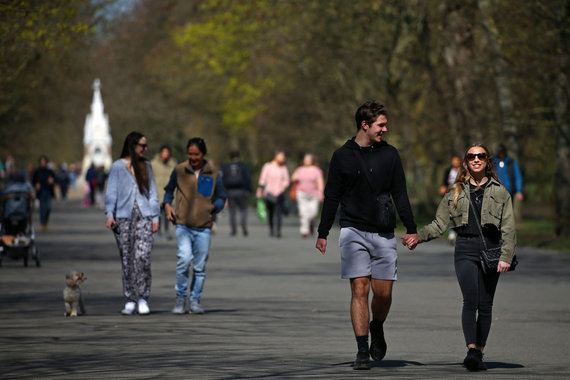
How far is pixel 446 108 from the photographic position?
30141mm

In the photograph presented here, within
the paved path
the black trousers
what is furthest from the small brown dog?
the black trousers

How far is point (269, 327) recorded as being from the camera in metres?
11.5

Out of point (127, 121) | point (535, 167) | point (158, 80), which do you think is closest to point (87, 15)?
point (535, 167)

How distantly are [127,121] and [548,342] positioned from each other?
52.6 m

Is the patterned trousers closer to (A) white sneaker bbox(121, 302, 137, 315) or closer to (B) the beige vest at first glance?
(A) white sneaker bbox(121, 302, 137, 315)

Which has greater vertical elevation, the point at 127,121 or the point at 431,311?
the point at 127,121

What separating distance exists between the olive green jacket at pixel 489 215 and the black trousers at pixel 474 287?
0.16 m

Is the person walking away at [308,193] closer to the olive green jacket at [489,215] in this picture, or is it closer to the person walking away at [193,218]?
the person walking away at [193,218]

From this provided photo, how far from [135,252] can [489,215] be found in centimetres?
478

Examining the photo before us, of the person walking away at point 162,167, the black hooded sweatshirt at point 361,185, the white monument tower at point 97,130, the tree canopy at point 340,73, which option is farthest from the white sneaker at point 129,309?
the white monument tower at point 97,130

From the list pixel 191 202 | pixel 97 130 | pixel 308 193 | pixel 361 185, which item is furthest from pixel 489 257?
pixel 97 130

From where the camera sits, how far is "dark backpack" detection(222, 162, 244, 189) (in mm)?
27812

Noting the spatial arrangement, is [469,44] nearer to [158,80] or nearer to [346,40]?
[346,40]

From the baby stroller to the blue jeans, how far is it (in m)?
6.61
